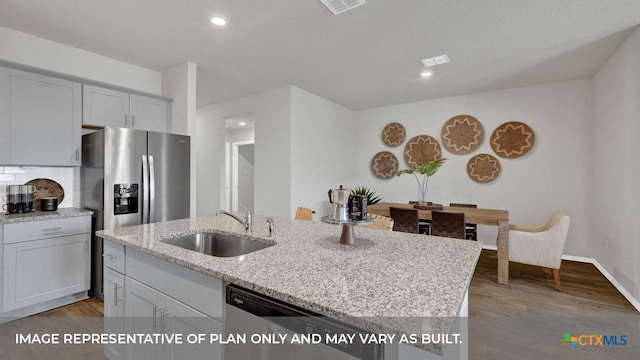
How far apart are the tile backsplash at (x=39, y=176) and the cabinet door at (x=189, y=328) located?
267 centimetres

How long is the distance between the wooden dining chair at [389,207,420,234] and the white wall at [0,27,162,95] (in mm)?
3424

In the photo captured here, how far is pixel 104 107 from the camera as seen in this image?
2996 mm

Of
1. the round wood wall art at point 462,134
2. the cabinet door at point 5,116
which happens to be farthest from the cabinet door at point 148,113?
the round wood wall art at point 462,134

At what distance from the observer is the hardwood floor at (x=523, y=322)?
1.92 m

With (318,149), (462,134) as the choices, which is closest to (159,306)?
(318,149)

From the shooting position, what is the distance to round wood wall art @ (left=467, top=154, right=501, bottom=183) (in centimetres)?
462

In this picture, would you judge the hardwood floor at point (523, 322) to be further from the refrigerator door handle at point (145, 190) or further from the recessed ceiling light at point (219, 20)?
the recessed ceiling light at point (219, 20)

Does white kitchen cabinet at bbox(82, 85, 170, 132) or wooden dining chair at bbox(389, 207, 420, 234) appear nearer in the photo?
white kitchen cabinet at bbox(82, 85, 170, 132)

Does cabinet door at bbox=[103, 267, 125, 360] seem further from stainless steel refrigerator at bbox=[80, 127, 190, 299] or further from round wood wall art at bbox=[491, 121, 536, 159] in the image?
round wood wall art at bbox=[491, 121, 536, 159]

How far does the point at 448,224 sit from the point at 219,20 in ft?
10.2

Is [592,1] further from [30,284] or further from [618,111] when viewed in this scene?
[30,284]

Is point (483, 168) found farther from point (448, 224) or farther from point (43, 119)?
point (43, 119)

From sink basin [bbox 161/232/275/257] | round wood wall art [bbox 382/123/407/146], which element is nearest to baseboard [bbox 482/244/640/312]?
round wood wall art [bbox 382/123/407/146]

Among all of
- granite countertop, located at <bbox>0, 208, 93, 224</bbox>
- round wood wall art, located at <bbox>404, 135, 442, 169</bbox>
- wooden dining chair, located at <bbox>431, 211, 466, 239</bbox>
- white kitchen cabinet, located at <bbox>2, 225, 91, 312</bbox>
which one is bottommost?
white kitchen cabinet, located at <bbox>2, 225, 91, 312</bbox>
